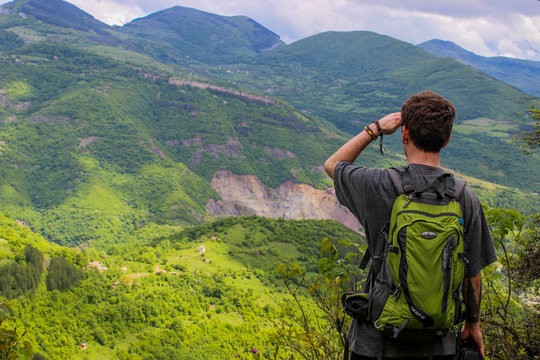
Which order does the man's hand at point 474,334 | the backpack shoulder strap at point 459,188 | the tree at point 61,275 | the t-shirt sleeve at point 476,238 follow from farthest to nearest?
the tree at point 61,275
the man's hand at point 474,334
the t-shirt sleeve at point 476,238
the backpack shoulder strap at point 459,188

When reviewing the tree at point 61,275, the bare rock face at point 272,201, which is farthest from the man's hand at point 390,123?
the bare rock face at point 272,201

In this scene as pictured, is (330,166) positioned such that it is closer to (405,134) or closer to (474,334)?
(405,134)

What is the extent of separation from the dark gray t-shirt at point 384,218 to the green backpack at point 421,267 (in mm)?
117

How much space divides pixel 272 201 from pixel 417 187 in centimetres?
12214

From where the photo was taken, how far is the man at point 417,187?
3467mm

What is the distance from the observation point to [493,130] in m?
175

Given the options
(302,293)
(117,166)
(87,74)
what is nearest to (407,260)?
(302,293)

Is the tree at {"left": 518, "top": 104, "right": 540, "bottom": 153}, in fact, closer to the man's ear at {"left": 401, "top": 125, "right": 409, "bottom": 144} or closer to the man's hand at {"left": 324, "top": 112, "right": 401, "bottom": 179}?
the man's hand at {"left": 324, "top": 112, "right": 401, "bottom": 179}

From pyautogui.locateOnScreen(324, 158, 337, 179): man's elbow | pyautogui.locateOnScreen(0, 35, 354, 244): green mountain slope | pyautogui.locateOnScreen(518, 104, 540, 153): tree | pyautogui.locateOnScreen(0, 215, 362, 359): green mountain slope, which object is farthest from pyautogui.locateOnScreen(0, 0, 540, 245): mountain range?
pyautogui.locateOnScreen(324, 158, 337, 179): man's elbow

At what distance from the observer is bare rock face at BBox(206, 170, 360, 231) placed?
378 feet

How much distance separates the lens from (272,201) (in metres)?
126

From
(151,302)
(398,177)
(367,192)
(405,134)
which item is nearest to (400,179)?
(398,177)

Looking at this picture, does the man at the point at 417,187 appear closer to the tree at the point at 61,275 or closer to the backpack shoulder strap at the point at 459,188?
the backpack shoulder strap at the point at 459,188

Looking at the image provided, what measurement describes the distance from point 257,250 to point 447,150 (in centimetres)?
13200
